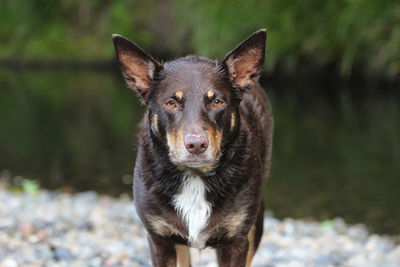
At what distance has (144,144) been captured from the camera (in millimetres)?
3887

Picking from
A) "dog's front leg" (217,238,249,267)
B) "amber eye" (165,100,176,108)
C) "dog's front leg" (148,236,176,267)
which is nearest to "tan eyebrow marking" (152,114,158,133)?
"amber eye" (165,100,176,108)

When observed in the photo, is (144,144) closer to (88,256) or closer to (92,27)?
(88,256)

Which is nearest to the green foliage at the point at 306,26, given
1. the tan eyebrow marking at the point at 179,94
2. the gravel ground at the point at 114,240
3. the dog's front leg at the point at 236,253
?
the gravel ground at the point at 114,240

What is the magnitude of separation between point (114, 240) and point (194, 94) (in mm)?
2910

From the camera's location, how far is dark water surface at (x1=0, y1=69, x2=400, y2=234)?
883 centimetres

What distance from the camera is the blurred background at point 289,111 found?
9.29 metres

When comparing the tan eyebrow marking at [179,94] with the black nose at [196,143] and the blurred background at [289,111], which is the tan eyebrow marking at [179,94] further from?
the blurred background at [289,111]

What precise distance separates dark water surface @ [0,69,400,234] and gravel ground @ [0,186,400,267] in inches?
35.8

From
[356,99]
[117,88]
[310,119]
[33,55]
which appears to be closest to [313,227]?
[310,119]

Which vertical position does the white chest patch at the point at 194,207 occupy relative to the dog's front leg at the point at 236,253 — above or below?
above

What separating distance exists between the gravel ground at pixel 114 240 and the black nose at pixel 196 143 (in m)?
1.48

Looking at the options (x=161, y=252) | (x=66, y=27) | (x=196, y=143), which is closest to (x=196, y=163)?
(x=196, y=143)

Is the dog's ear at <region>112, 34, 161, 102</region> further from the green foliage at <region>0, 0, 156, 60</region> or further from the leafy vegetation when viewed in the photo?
the green foliage at <region>0, 0, 156, 60</region>

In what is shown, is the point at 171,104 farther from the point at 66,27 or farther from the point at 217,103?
the point at 66,27
